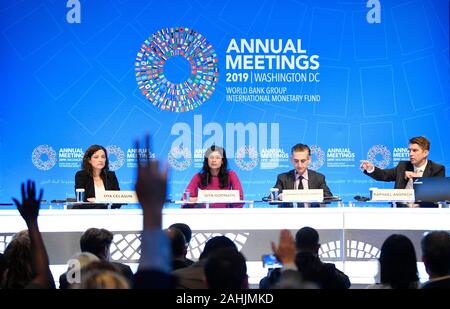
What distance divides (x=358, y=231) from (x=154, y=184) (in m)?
3.63

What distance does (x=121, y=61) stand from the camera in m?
7.23

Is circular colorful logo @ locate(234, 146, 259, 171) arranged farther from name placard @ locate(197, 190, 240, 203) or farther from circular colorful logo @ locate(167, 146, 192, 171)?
name placard @ locate(197, 190, 240, 203)

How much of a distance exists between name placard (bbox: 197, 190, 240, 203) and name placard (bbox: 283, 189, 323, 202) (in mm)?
393

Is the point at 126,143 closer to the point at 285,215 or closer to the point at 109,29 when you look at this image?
the point at 109,29

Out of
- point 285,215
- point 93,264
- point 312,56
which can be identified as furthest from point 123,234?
point 312,56

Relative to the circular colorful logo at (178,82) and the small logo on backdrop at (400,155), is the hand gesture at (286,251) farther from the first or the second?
the small logo on backdrop at (400,155)

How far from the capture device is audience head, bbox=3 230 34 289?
232cm

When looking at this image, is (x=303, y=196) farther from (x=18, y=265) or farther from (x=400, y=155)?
(x=18, y=265)

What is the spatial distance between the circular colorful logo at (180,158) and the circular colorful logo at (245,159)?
53 centimetres

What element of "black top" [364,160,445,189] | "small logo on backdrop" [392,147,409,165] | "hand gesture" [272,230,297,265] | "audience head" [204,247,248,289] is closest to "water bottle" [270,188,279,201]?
"black top" [364,160,445,189]

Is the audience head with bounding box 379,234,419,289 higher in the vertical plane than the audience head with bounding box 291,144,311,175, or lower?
lower

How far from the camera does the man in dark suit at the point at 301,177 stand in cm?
567

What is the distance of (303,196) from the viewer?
5.08 metres

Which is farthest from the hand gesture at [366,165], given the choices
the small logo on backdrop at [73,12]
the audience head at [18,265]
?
the audience head at [18,265]
